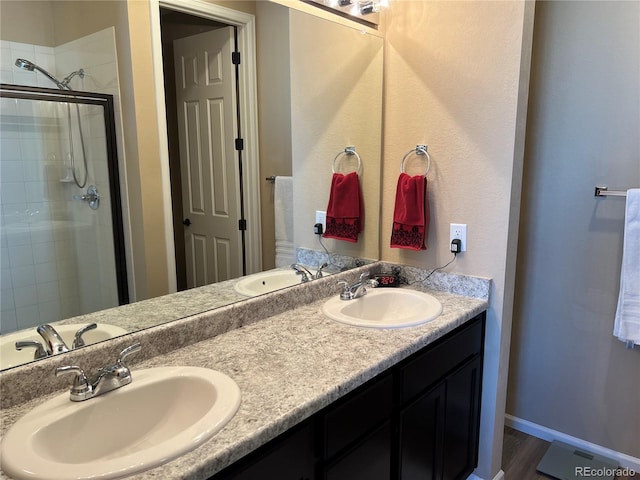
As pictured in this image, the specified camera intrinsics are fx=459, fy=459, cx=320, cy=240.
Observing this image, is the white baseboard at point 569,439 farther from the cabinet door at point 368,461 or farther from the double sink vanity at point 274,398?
the cabinet door at point 368,461

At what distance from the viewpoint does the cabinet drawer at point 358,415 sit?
124 cm

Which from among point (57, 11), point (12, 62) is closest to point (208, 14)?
point (57, 11)

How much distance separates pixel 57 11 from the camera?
1.18m

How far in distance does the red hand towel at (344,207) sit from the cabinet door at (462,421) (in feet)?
2.54

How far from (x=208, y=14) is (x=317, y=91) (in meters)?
0.59

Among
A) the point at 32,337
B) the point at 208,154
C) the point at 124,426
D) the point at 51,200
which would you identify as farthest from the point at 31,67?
the point at 124,426

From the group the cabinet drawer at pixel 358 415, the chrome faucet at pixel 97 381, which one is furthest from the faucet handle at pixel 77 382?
the cabinet drawer at pixel 358 415

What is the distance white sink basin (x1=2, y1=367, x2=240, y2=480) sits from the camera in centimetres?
88

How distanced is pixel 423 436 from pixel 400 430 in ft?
0.62

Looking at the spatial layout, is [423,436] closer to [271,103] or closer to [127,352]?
[127,352]

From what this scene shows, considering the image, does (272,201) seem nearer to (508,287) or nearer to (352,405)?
(352,405)

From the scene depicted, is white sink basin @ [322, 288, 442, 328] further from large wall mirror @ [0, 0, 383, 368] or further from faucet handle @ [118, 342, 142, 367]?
faucet handle @ [118, 342, 142, 367]

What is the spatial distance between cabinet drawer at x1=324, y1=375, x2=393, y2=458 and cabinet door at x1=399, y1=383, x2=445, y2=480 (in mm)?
138

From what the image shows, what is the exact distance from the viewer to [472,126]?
1.88m
